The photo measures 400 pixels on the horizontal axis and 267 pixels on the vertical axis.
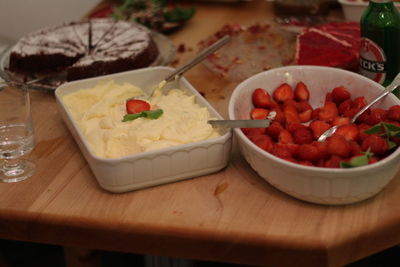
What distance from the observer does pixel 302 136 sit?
1117 mm

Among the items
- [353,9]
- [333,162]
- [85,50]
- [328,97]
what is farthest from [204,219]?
[353,9]

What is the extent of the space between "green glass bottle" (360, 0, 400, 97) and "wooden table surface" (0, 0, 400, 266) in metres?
0.34

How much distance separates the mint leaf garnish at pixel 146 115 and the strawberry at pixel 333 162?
363mm

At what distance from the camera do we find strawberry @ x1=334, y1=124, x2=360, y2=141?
109cm

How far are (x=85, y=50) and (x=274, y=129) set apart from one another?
76 centimetres

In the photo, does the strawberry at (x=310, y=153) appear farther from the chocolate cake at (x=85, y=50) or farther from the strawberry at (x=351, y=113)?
the chocolate cake at (x=85, y=50)

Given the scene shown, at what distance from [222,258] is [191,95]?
17.3 inches

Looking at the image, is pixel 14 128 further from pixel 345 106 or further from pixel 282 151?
pixel 345 106

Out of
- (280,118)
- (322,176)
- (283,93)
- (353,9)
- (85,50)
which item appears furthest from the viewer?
(353,9)

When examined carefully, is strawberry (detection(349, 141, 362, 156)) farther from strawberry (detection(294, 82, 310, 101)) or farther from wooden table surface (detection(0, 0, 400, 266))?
strawberry (detection(294, 82, 310, 101))

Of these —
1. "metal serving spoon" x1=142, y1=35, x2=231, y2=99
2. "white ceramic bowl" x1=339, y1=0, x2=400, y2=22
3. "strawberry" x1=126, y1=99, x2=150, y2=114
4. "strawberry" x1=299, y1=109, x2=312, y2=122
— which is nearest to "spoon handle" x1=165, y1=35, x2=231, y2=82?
"metal serving spoon" x1=142, y1=35, x2=231, y2=99

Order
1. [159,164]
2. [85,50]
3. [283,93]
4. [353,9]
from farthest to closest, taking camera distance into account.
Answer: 1. [353,9]
2. [85,50]
3. [283,93]
4. [159,164]

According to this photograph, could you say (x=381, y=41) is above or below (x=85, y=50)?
above

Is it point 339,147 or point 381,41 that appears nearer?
point 339,147
